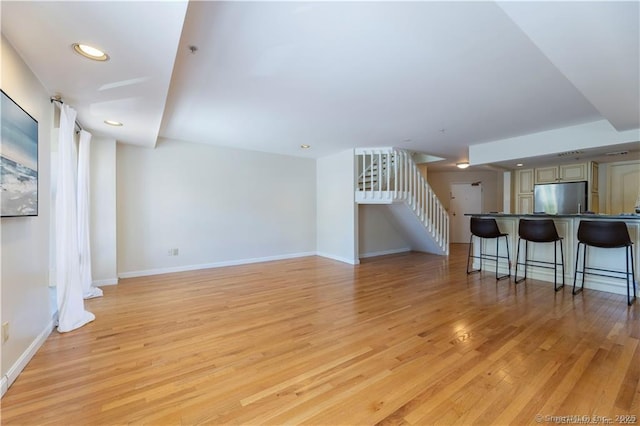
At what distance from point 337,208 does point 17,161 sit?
4.76m

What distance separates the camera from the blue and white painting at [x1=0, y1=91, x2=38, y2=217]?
1.64 metres

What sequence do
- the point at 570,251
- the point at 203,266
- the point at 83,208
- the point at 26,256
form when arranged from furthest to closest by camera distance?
the point at 203,266
the point at 570,251
the point at 83,208
the point at 26,256

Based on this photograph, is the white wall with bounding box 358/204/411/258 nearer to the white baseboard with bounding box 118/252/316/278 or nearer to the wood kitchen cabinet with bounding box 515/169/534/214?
the white baseboard with bounding box 118/252/316/278

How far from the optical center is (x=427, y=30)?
6.02 ft

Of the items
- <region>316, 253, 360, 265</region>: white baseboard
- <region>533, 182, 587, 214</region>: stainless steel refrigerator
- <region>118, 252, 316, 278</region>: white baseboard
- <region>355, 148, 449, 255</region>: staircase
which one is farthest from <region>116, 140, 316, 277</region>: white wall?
<region>533, 182, 587, 214</region>: stainless steel refrigerator

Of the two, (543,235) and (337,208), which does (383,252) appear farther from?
(543,235)

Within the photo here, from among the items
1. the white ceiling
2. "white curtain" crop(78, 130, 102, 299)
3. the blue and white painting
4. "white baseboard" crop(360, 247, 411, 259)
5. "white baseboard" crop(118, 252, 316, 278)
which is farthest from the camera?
"white baseboard" crop(360, 247, 411, 259)

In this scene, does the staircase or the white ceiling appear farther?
the staircase

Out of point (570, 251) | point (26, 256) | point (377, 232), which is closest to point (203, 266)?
point (26, 256)

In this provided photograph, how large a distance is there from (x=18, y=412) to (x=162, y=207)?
3.61m

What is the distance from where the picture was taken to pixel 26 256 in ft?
6.76

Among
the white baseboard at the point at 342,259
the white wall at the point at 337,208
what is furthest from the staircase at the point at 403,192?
the white baseboard at the point at 342,259

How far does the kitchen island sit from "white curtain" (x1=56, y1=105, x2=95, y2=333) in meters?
5.75

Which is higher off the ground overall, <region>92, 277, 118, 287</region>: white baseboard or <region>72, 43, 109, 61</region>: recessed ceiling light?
<region>72, 43, 109, 61</region>: recessed ceiling light
